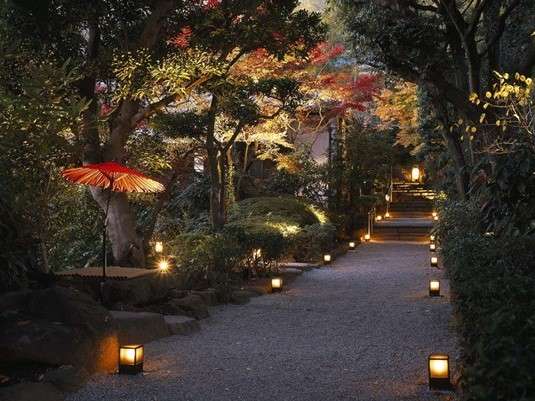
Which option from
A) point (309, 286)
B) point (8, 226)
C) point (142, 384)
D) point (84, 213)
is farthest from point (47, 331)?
point (84, 213)

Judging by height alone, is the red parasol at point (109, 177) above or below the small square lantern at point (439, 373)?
above

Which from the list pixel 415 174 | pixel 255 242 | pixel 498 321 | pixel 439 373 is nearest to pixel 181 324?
pixel 439 373

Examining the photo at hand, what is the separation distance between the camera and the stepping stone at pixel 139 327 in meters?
6.48

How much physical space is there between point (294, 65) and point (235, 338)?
483 inches

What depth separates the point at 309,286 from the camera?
1184cm

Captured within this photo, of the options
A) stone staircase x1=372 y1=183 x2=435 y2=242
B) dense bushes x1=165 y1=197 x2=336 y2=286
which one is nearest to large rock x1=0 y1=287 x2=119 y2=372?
dense bushes x1=165 y1=197 x2=336 y2=286

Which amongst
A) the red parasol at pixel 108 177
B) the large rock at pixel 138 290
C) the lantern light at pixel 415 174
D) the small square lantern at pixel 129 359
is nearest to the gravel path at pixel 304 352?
the small square lantern at pixel 129 359

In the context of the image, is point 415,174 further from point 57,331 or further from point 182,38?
point 57,331

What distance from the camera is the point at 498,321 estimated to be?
288cm

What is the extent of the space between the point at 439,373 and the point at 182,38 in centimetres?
790

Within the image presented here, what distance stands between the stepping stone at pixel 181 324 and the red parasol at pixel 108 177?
1.09 metres

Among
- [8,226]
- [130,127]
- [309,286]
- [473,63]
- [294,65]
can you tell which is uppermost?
[294,65]

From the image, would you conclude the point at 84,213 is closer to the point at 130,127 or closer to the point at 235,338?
the point at 130,127

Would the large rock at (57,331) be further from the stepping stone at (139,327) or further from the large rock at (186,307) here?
the large rock at (186,307)
